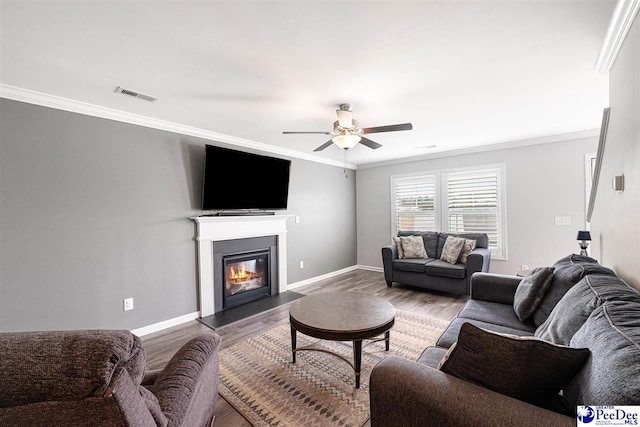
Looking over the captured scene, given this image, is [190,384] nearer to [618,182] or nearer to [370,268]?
[618,182]

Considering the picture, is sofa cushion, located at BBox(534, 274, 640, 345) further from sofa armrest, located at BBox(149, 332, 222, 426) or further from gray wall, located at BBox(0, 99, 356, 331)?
gray wall, located at BBox(0, 99, 356, 331)

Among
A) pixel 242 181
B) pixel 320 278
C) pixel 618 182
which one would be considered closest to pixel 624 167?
pixel 618 182

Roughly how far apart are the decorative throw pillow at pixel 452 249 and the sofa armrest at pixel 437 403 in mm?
3573

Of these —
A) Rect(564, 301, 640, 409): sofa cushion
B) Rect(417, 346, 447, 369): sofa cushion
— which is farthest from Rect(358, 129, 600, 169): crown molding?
Rect(417, 346, 447, 369): sofa cushion

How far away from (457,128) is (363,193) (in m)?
2.82

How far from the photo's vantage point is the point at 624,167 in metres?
1.65

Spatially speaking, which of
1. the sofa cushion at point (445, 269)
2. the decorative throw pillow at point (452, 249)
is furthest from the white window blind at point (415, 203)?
the sofa cushion at point (445, 269)

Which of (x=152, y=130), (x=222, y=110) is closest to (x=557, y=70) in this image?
(x=222, y=110)

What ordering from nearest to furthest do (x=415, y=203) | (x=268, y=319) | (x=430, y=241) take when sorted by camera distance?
1. (x=268, y=319)
2. (x=430, y=241)
3. (x=415, y=203)

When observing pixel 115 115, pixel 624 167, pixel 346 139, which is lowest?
pixel 624 167

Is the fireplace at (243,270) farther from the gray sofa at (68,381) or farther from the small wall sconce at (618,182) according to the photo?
the small wall sconce at (618,182)

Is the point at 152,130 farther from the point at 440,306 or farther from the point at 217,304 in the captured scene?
the point at 440,306

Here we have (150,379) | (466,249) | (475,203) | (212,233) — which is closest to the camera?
(150,379)

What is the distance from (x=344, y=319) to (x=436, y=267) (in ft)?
8.59
